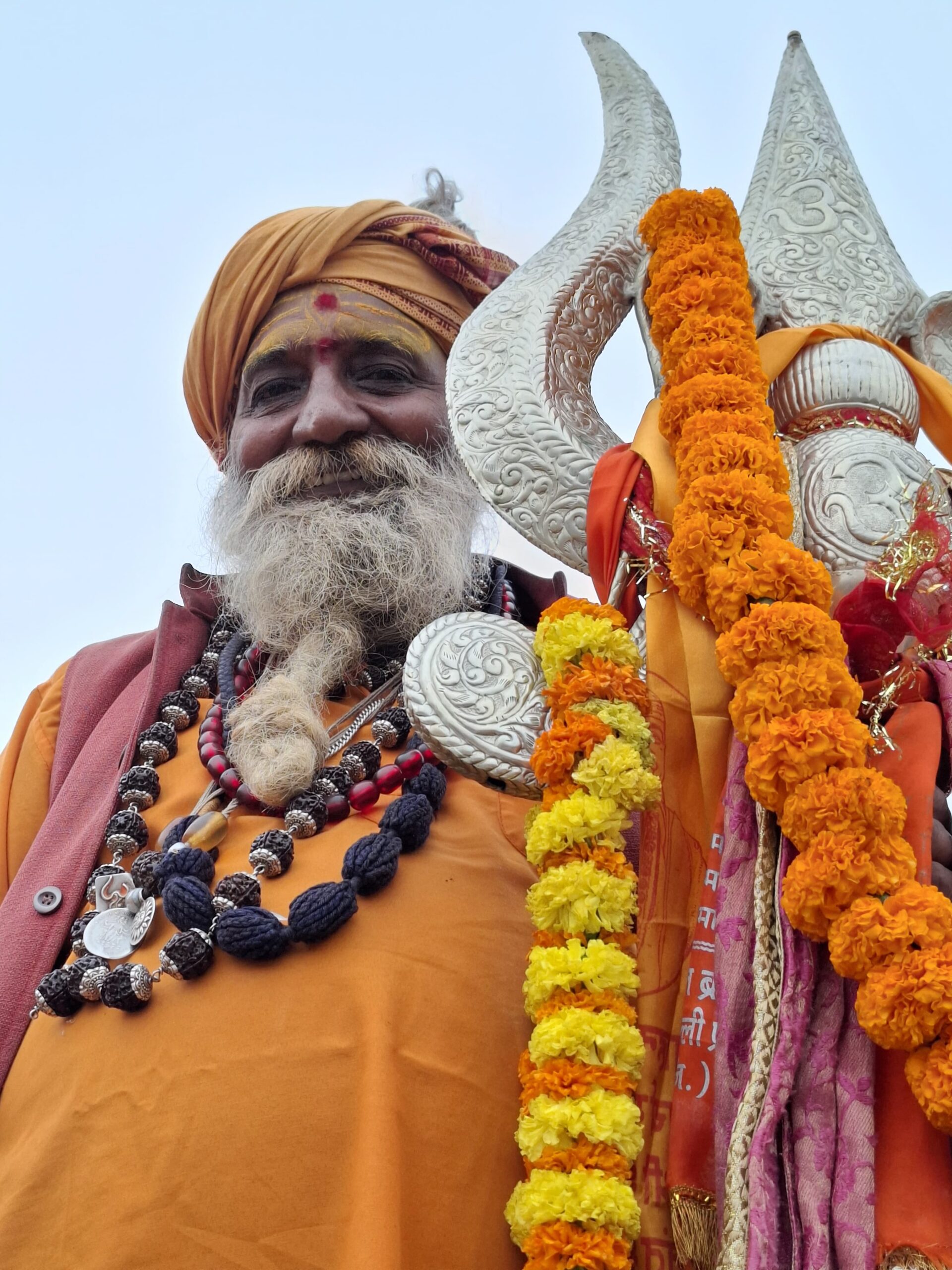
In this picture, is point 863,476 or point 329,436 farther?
point 329,436

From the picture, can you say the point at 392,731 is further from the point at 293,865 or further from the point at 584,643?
the point at 584,643

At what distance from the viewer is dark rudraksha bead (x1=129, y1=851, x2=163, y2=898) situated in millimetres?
2197

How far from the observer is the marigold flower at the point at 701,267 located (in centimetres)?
225

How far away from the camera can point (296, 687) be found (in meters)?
2.53

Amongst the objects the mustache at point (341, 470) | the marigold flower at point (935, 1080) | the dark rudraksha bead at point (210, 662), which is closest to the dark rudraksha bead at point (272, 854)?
the dark rudraksha bead at point (210, 662)


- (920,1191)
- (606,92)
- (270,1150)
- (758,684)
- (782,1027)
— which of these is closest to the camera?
(920,1191)

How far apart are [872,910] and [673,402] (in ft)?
3.21

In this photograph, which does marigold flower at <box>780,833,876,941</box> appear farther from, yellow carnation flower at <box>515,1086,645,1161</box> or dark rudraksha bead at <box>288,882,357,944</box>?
dark rudraksha bead at <box>288,882,357,944</box>

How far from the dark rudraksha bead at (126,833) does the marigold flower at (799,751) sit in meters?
1.24

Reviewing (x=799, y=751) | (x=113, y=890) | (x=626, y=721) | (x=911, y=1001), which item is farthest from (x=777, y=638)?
(x=113, y=890)

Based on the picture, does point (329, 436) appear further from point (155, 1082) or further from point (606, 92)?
point (155, 1082)

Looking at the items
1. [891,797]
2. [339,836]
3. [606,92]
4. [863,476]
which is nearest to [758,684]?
[891,797]

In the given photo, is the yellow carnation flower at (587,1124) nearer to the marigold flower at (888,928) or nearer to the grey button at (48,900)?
the marigold flower at (888,928)

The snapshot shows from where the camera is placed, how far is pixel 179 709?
262cm
